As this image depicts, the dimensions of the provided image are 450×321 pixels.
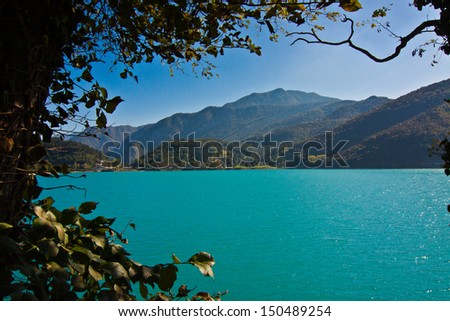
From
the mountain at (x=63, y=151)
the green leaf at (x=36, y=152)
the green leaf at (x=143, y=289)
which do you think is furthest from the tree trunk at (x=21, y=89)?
the green leaf at (x=143, y=289)

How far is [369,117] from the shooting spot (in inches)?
7697

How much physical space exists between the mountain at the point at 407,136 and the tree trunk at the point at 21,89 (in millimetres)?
129118

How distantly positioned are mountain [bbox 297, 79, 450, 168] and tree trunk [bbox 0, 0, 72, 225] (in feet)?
424

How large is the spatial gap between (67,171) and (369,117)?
21315 centimetres

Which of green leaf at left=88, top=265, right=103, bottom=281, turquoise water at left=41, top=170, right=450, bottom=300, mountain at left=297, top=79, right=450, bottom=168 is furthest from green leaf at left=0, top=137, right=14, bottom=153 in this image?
mountain at left=297, top=79, right=450, bottom=168

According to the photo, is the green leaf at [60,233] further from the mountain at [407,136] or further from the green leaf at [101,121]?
the mountain at [407,136]

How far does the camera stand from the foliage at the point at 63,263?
1033 millimetres

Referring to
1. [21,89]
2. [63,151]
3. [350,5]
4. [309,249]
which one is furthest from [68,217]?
[309,249]

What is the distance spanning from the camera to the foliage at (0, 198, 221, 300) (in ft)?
3.39

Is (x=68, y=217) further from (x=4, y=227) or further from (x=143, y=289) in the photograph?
(x=143, y=289)

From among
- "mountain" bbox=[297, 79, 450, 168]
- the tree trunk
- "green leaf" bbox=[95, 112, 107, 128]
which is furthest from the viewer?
"mountain" bbox=[297, 79, 450, 168]

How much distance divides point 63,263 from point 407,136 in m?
155

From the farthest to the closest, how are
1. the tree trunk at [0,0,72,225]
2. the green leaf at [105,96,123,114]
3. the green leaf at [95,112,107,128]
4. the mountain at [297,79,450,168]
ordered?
the mountain at [297,79,450,168] < the green leaf at [95,112,107,128] < the green leaf at [105,96,123,114] < the tree trunk at [0,0,72,225]

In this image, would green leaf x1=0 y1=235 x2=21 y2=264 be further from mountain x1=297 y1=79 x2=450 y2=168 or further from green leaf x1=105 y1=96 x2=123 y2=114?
mountain x1=297 y1=79 x2=450 y2=168
